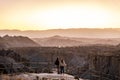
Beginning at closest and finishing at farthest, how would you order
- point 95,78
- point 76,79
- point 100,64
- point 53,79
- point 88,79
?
point 53,79 → point 76,79 → point 95,78 → point 88,79 → point 100,64

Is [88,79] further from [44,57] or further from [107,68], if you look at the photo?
[44,57]

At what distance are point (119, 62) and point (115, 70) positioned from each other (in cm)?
140

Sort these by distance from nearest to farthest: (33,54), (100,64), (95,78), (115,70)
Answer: (95,78) < (115,70) < (100,64) < (33,54)

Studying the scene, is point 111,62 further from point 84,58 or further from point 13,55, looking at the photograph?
point 84,58

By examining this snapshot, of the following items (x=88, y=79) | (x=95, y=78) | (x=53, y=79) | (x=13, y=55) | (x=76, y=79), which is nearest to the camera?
(x=53, y=79)

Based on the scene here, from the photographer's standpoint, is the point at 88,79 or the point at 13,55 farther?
the point at 13,55

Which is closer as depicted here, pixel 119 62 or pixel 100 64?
pixel 119 62

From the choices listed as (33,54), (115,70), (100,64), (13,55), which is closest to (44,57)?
(33,54)

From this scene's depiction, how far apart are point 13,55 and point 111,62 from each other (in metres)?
14.3

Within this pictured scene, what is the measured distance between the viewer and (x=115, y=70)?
4228 cm

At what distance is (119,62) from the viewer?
4131 centimetres

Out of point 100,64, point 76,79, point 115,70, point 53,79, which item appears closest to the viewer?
point 53,79

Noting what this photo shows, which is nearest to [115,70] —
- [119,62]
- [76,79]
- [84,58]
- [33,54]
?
[119,62]

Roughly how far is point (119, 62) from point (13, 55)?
16338mm
